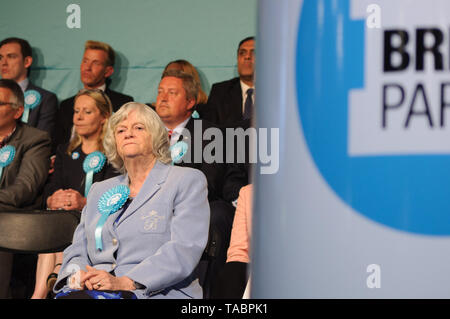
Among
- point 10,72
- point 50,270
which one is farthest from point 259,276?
point 10,72

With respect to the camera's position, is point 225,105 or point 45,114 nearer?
point 225,105

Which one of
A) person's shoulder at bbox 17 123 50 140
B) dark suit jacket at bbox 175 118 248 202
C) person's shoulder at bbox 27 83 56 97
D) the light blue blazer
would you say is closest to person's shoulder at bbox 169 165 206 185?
the light blue blazer

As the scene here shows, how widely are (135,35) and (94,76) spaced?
705mm

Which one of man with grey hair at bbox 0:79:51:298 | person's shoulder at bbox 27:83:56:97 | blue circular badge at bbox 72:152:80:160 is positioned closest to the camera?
man with grey hair at bbox 0:79:51:298

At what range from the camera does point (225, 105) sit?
4215mm

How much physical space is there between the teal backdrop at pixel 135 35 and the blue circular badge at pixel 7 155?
134 cm

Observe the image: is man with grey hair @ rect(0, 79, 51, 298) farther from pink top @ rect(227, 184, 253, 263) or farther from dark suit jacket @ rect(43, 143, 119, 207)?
pink top @ rect(227, 184, 253, 263)

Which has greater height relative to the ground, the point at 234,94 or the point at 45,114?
the point at 234,94

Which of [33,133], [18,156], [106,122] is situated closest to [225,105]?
[106,122]

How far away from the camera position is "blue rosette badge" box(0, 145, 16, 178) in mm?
3941

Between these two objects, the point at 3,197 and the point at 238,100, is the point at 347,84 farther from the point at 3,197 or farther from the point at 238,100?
the point at 238,100

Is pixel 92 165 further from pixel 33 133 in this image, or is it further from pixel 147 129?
pixel 147 129

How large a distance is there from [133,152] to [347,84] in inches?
89.7
